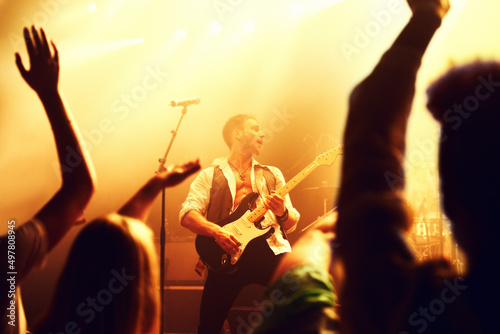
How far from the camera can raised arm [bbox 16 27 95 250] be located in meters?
1.01

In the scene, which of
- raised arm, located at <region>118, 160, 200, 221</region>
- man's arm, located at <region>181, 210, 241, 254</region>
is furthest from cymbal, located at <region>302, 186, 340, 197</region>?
raised arm, located at <region>118, 160, 200, 221</region>

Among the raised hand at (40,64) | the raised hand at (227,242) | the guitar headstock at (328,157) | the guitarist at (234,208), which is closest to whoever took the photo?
the raised hand at (40,64)

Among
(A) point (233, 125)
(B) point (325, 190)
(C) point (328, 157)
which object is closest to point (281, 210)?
(C) point (328, 157)

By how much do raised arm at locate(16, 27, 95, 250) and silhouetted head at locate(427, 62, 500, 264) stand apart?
80cm

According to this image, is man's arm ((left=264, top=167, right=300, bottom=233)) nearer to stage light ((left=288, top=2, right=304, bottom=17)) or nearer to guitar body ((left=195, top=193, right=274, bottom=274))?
guitar body ((left=195, top=193, right=274, bottom=274))

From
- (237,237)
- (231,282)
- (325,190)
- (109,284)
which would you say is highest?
(109,284)

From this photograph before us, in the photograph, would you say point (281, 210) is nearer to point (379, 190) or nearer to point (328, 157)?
point (328, 157)

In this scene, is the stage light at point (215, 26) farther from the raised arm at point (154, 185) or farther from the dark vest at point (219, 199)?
the raised arm at point (154, 185)

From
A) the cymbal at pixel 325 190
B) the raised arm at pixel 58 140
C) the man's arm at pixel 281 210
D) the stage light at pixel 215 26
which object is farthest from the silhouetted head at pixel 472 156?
the stage light at pixel 215 26

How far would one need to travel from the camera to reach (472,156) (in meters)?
0.57

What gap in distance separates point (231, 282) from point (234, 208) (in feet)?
2.36

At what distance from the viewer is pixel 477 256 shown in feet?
1.80

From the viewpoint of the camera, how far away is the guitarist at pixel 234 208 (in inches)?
142

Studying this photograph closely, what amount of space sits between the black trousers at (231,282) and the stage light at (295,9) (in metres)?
3.04
